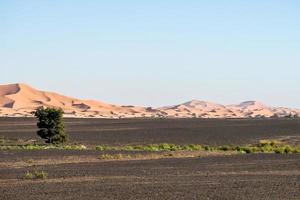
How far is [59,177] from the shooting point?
94.6ft

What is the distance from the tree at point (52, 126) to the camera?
5888cm

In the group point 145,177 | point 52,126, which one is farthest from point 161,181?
point 52,126

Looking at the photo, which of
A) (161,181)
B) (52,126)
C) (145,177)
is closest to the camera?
(161,181)

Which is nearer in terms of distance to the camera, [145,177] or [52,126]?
[145,177]

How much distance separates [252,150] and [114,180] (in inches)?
1005

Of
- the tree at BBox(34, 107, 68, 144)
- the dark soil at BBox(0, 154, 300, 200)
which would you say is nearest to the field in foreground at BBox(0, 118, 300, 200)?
the dark soil at BBox(0, 154, 300, 200)

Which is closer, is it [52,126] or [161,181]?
[161,181]

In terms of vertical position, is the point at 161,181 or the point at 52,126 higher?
the point at 52,126

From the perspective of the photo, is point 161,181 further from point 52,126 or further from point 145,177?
point 52,126

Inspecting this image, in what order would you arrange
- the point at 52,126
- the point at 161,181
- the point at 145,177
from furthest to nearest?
the point at 52,126
the point at 145,177
the point at 161,181

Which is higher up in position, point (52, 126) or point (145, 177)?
point (52, 126)

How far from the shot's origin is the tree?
58875 mm

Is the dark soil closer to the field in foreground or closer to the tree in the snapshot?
the field in foreground

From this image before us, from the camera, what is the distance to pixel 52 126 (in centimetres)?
5922
